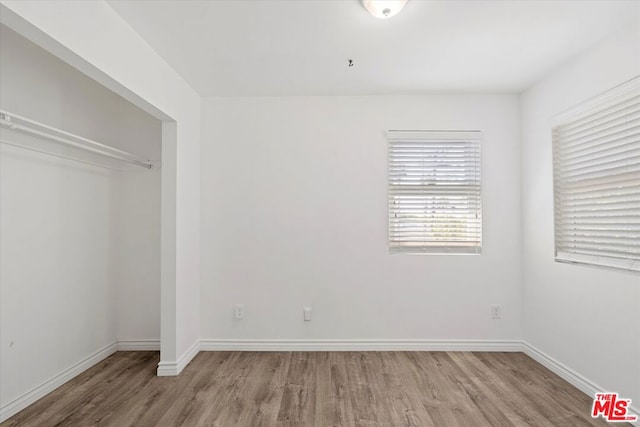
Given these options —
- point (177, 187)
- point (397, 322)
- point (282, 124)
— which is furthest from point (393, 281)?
point (177, 187)

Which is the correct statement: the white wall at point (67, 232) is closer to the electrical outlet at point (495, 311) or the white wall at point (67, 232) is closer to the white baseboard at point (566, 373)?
the electrical outlet at point (495, 311)

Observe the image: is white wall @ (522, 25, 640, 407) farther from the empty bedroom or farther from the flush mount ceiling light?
the flush mount ceiling light

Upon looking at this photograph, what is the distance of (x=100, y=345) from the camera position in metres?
3.12

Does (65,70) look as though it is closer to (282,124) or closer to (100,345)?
(282,124)

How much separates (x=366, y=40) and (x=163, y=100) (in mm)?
1657

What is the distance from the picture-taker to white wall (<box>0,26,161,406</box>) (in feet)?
7.47

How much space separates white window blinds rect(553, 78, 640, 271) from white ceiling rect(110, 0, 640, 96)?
0.50m

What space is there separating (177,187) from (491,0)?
2.67 metres

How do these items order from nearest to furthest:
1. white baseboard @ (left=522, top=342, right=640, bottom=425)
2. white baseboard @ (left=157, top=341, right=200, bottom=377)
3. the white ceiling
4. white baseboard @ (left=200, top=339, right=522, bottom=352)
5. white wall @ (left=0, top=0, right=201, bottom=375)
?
white wall @ (left=0, top=0, right=201, bottom=375) → the white ceiling → white baseboard @ (left=522, top=342, right=640, bottom=425) → white baseboard @ (left=157, top=341, right=200, bottom=377) → white baseboard @ (left=200, top=339, right=522, bottom=352)

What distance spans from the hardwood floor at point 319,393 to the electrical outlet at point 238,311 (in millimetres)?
383

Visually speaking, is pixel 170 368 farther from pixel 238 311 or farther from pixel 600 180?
pixel 600 180

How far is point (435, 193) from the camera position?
3400 millimetres

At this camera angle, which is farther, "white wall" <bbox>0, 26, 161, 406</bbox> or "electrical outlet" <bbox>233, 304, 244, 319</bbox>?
"electrical outlet" <bbox>233, 304, 244, 319</bbox>

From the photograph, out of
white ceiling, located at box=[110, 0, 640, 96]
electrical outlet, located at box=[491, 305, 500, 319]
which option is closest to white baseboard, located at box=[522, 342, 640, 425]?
electrical outlet, located at box=[491, 305, 500, 319]
